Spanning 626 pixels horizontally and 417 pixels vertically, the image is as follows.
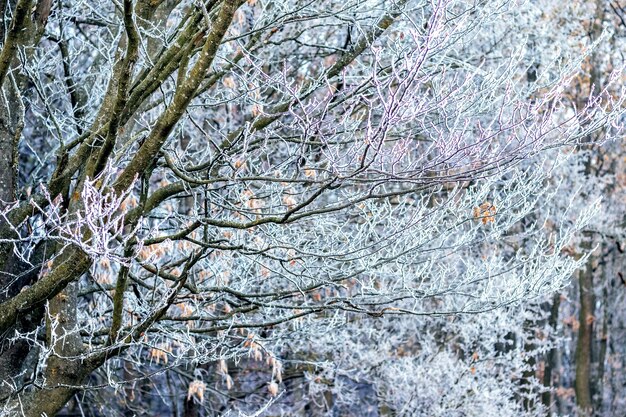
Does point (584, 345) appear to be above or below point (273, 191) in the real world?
above

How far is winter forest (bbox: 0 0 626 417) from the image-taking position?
3.69 meters

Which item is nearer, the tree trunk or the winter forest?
the winter forest

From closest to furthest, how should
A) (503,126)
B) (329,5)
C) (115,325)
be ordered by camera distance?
(503,126) < (115,325) < (329,5)

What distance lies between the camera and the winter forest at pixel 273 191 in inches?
145

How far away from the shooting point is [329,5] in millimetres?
6234

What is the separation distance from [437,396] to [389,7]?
6.78 meters

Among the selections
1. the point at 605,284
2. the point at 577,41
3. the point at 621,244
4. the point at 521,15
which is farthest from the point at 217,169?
the point at 605,284

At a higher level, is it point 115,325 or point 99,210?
point 99,210

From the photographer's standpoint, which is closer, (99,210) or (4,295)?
(99,210)

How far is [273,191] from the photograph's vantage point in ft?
16.3

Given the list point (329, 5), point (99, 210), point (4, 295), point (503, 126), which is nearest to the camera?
point (99, 210)

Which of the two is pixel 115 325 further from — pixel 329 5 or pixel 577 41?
pixel 577 41

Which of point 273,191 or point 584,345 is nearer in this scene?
point 273,191

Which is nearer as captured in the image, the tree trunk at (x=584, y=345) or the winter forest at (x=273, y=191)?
the winter forest at (x=273, y=191)
